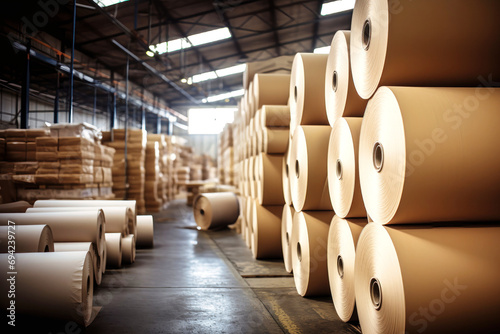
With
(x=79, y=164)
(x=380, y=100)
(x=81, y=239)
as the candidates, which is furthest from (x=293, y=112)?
(x=79, y=164)

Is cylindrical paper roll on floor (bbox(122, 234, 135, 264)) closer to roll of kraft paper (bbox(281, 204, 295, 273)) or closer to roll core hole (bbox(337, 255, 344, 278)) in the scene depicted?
roll of kraft paper (bbox(281, 204, 295, 273))

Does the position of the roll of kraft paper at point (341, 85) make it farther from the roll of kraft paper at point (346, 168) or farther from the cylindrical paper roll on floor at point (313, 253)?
the cylindrical paper roll on floor at point (313, 253)

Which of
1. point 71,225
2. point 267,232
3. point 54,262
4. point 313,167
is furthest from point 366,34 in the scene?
point 267,232

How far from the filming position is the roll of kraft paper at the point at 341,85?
296 centimetres

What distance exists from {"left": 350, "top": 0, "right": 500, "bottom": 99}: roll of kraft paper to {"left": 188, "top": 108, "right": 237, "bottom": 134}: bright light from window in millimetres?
24154

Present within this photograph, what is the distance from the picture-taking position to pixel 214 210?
342 inches

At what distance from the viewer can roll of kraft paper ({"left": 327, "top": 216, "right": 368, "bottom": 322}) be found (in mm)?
2842

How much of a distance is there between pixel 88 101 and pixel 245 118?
14917mm

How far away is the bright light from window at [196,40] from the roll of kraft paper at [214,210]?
25.4ft

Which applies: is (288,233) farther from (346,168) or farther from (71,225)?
(71,225)

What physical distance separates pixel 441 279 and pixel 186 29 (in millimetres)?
13579

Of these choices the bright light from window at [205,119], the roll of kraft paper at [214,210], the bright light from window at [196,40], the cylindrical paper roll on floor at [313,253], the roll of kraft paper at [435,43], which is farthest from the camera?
the bright light from window at [205,119]

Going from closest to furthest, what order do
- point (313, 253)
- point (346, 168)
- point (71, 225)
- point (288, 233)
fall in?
point (346, 168) → point (313, 253) → point (71, 225) → point (288, 233)

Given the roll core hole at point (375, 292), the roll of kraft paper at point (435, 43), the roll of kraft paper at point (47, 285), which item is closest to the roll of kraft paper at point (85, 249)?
the roll of kraft paper at point (47, 285)
